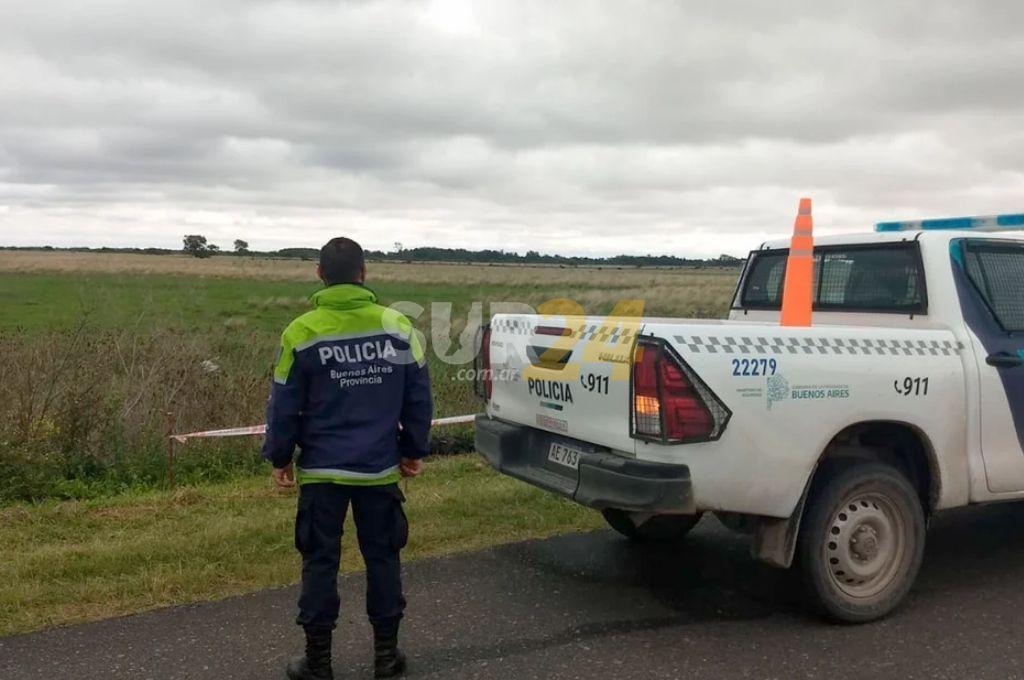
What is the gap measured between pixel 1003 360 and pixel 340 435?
3600mm

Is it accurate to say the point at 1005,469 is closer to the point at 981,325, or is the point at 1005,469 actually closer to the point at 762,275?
the point at 981,325

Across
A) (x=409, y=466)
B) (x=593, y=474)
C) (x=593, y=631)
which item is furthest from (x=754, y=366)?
(x=409, y=466)

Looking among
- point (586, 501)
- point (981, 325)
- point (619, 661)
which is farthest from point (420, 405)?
point (981, 325)

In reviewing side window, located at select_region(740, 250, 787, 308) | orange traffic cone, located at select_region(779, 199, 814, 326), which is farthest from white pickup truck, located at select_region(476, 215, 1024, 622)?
side window, located at select_region(740, 250, 787, 308)

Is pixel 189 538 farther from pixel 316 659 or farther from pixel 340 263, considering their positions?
pixel 340 263

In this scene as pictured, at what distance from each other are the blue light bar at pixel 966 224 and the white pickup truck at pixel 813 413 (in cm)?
87

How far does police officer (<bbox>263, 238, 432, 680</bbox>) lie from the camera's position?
12.2ft

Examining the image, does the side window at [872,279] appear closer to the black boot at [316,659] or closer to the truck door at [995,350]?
the truck door at [995,350]

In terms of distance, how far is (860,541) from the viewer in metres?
4.52

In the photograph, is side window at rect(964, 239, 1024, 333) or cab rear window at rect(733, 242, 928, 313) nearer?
side window at rect(964, 239, 1024, 333)

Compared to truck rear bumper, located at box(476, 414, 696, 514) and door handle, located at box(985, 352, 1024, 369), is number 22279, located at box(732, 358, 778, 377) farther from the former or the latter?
door handle, located at box(985, 352, 1024, 369)

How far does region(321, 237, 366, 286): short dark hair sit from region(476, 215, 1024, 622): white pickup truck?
4.29 ft

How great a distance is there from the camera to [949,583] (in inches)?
202

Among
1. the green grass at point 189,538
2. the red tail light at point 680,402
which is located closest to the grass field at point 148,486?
the green grass at point 189,538
